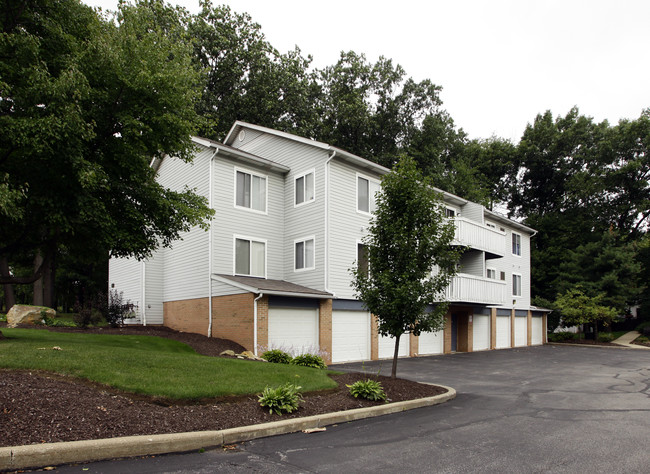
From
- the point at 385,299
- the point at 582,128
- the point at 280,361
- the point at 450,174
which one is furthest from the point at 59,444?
the point at 582,128

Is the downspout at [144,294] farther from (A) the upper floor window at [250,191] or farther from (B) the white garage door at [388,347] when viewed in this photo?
(B) the white garage door at [388,347]

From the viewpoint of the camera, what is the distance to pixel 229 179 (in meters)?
21.0

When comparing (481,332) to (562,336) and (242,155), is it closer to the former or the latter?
(562,336)

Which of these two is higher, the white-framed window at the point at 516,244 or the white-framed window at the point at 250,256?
the white-framed window at the point at 516,244

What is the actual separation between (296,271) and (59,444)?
53.4 ft

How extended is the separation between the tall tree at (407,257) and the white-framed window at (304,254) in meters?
8.26

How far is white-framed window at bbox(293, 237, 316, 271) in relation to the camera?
2133 centimetres

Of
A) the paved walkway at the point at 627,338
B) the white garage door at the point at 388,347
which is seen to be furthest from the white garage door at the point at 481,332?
the paved walkway at the point at 627,338

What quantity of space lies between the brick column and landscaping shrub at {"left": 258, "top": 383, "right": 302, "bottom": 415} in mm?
10907

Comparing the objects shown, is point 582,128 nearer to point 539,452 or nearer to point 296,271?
point 296,271

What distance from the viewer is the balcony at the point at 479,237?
26.5 m

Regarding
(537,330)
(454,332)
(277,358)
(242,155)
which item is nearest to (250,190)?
(242,155)

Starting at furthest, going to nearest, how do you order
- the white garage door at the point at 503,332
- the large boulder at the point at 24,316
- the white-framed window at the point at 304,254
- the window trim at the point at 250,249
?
the white garage door at the point at 503,332
the white-framed window at the point at 304,254
the window trim at the point at 250,249
the large boulder at the point at 24,316

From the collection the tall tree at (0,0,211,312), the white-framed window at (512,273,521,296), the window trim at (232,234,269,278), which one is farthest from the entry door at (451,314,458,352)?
the tall tree at (0,0,211,312)
